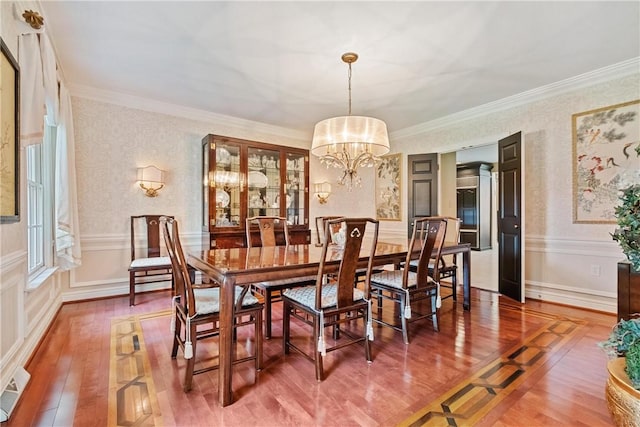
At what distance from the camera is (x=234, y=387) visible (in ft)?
6.15

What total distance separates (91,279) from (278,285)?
2592 millimetres

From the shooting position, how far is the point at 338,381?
193 cm

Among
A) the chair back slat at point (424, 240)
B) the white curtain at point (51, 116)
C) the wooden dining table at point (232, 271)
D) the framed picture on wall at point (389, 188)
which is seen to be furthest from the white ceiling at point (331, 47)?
the wooden dining table at point (232, 271)

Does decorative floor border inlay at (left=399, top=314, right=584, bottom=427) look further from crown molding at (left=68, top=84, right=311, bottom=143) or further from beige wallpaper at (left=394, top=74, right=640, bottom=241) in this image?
crown molding at (left=68, top=84, right=311, bottom=143)

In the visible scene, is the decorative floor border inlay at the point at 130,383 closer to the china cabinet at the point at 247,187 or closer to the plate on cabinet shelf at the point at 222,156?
the china cabinet at the point at 247,187

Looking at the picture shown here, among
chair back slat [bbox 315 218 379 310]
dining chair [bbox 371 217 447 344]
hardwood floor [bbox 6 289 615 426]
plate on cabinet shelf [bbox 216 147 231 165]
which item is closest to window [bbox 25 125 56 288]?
hardwood floor [bbox 6 289 615 426]

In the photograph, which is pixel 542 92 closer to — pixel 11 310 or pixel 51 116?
pixel 51 116

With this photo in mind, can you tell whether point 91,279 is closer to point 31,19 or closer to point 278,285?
point 278,285

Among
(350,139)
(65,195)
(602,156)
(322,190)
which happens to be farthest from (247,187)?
(602,156)

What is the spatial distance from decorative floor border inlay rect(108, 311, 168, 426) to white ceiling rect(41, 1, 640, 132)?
2536mm

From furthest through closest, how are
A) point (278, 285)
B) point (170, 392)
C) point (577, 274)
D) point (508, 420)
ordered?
1. point (577, 274)
2. point (278, 285)
3. point (170, 392)
4. point (508, 420)

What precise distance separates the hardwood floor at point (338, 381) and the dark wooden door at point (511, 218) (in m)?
0.87

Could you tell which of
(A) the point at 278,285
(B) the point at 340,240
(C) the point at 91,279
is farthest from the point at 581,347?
(C) the point at 91,279

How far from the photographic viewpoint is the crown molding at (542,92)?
3.09 meters
